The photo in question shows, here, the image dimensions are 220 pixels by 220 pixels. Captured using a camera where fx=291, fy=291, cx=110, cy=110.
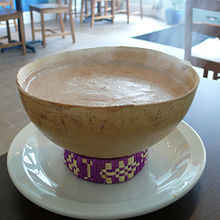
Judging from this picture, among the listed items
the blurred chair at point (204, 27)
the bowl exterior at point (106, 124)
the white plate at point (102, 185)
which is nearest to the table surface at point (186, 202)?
the white plate at point (102, 185)

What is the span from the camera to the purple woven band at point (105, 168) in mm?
561

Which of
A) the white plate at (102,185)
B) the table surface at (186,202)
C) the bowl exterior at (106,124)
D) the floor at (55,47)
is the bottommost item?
the floor at (55,47)

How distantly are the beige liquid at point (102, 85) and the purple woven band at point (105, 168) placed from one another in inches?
4.6

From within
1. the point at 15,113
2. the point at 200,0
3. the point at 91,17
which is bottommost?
the point at 15,113

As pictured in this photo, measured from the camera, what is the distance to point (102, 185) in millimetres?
568

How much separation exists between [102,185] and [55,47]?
133 inches

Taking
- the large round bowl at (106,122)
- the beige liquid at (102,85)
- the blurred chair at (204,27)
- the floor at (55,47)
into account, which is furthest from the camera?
the floor at (55,47)

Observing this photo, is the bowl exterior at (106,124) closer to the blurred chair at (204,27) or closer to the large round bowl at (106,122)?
the large round bowl at (106,122)

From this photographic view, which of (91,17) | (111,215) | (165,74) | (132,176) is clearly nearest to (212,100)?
(165,74)

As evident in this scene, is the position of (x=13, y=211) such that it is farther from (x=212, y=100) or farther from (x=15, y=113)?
(x=15, y=113)

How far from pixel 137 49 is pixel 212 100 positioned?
1.21 ft

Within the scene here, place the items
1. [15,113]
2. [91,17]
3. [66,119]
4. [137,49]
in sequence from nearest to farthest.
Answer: [66,119], [137,49], [15,113], [91,17]

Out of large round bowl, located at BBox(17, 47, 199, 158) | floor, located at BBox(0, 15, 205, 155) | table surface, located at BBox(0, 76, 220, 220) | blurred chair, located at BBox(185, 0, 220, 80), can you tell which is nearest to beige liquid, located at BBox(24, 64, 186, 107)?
large round bowl, located at BBox(17, 47, 199, 158)

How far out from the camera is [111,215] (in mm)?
469
